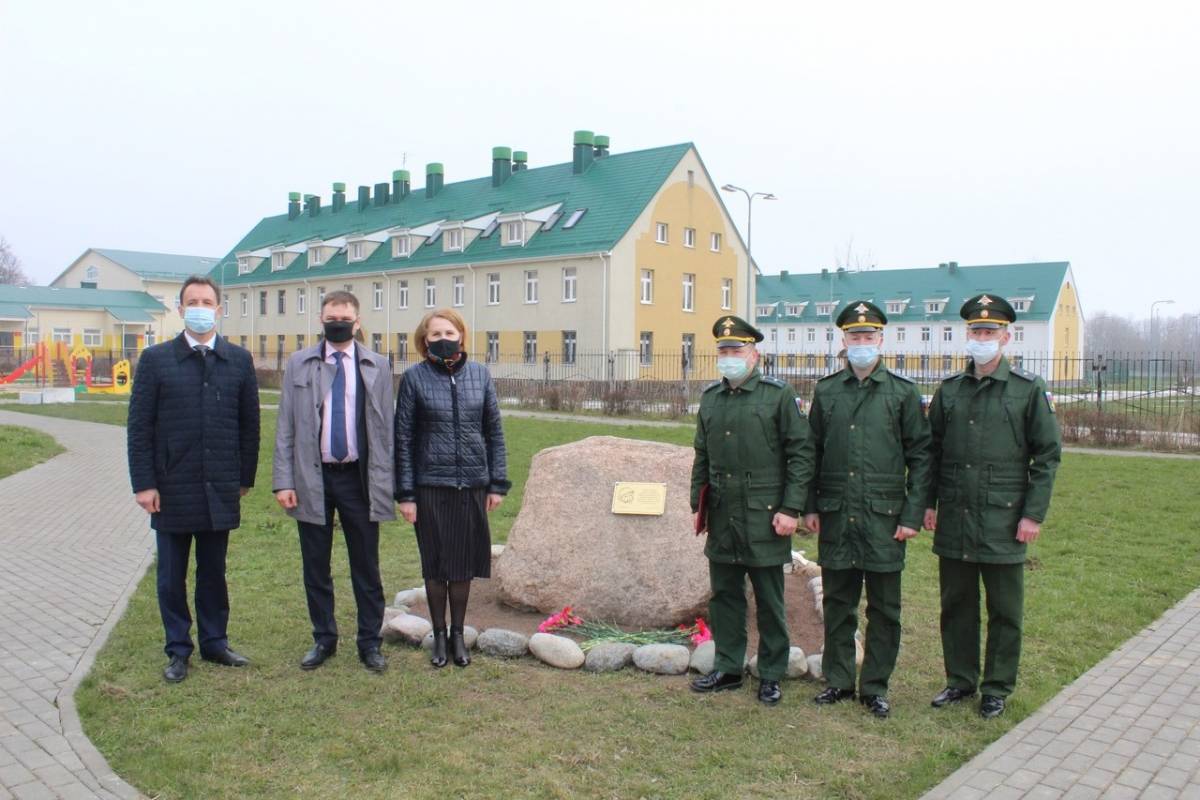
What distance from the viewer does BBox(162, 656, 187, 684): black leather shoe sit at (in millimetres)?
5504

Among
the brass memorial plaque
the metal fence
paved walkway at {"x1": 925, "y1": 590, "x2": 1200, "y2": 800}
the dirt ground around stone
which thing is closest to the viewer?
paved walkway at {"x1": 925, "y1": 590, "x2": 1200, "y2": 800}

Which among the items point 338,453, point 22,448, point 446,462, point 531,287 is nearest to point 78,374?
point 531,287

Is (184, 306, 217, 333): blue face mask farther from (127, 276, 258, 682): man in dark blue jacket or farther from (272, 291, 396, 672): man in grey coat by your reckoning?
(272, 291, 396, 672): man in grey coat

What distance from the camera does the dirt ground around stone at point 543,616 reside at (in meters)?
6.39

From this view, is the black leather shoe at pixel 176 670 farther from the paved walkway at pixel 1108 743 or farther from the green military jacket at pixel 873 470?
the paved walkway at pixel 1108 743

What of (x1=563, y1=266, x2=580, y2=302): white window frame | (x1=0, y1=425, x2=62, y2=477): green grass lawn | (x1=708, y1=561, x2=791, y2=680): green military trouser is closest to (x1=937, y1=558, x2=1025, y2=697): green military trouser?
(x1=708, y1=561, x2=791, y2=680): green military trouser

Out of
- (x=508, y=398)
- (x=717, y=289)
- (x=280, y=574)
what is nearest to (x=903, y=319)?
(x=717, y=289)

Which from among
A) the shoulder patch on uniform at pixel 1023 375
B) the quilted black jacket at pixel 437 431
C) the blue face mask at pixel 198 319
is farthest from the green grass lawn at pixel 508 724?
the blue face mask at pixel 198 319

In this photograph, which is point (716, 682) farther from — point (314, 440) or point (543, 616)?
point (314, 440)

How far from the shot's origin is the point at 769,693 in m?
5.27

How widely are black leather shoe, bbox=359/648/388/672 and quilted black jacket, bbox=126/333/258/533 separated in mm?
1062

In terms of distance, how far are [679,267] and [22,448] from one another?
27620 mm

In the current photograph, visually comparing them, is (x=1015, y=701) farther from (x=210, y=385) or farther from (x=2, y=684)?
(x=2, y=684)

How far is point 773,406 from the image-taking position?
5.23 meters
